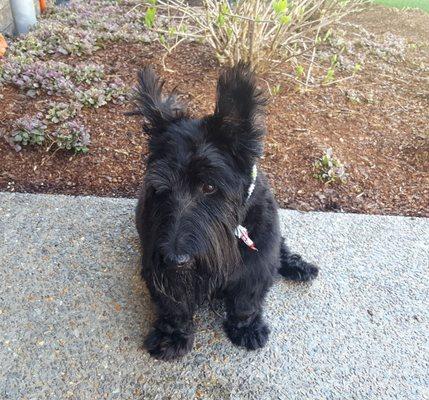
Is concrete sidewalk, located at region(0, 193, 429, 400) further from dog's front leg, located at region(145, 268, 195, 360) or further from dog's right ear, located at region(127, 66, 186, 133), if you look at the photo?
dog's right ear, located at region(127, 66, 186, 133)

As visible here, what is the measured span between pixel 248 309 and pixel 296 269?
0.60 m

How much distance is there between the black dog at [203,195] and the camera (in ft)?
6.41

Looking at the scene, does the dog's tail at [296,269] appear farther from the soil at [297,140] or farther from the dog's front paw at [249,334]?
the soil at [297,140]

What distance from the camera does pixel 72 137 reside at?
3.93 m

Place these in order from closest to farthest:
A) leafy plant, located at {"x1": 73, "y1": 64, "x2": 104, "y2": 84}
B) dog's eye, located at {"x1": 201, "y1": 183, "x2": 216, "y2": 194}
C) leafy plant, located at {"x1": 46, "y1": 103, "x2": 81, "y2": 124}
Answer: dog's eye, located at {"x1": 201, "y1": 183, "x2": 216, "y2": 194}
leafy plant, located at {"x1": 46, "y1": 103, "x2": 81, "y2": 124}
leafy plant, located at {"x1": 73, "y1": 64, "x2": 104, "y2": 84}

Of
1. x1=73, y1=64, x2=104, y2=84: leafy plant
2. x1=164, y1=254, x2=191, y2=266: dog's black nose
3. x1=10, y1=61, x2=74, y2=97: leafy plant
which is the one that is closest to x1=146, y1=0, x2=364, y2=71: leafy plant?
x1=73, y1=64, x2=104, y2=84: leafy plant

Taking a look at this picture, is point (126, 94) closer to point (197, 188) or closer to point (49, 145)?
point (49, 145)

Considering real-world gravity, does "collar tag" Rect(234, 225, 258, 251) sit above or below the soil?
above

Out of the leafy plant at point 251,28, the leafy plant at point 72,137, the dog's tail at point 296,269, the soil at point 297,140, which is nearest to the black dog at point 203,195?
the dog's tail at point 296,269

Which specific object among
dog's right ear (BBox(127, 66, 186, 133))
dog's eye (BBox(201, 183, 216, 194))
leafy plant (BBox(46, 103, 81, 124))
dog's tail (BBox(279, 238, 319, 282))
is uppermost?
dog's right ear (BBox(127, 66, 186, 133))

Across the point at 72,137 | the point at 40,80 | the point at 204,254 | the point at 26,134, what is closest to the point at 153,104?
the point at 204,254

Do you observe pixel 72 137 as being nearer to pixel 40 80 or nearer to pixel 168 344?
pixel 40 80

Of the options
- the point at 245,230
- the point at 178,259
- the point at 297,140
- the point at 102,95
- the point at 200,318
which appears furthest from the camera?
the point at 102,95

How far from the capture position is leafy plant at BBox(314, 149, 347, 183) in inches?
155
